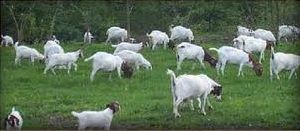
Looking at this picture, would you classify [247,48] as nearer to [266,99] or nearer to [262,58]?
[262,58]

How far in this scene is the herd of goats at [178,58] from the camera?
825 centimetres

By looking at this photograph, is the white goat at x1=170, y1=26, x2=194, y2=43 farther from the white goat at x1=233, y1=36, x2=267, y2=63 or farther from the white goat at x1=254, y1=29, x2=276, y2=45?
the white goat at x1=254, y1=29, x2=276, y2=45

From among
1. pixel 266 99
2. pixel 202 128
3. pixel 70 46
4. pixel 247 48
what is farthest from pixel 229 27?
pixel 202 128

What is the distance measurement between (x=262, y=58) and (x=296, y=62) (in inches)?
99.8

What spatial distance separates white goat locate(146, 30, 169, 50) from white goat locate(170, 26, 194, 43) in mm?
284

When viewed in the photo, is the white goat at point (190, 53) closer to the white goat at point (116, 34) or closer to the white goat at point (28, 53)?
the white goat at point (28, 53)

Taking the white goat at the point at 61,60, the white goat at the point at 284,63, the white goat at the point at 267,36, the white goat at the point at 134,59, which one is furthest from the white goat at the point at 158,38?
the white goat at the point at 284,63

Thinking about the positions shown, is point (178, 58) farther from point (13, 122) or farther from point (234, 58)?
point (13, 122)

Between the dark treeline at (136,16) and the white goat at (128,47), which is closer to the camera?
the dark treeline at (136,16)

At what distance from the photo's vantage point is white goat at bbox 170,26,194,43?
15112 millimetres

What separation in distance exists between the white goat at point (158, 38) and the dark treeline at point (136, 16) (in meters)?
0.15

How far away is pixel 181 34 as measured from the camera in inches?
617

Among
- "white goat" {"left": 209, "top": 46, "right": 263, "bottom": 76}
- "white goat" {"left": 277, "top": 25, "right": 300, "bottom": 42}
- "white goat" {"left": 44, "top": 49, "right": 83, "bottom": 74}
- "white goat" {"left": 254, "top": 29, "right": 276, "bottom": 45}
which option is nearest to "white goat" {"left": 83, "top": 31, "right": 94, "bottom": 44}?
"white goat" {"left": 44, "top": 49, "right": 83, "bottom": 74}

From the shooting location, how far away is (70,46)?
14.8 meters
